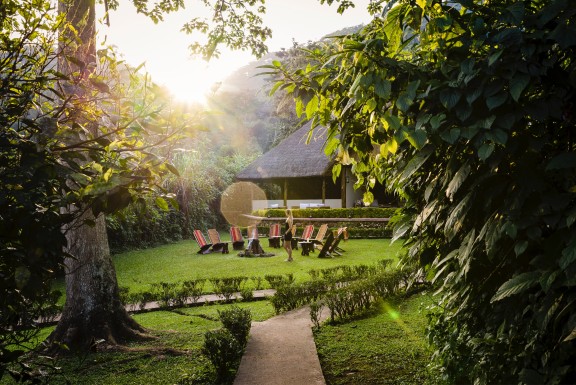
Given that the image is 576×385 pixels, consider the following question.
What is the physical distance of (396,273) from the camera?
34.5ft

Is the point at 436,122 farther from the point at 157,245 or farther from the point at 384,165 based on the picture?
the point at 157,245

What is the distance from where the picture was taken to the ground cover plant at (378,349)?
5587 millimetres

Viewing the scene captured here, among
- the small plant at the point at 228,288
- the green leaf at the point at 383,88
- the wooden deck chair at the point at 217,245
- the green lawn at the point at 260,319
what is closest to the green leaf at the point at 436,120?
the green leaf at the point at 383,88

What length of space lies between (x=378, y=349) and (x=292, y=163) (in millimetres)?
24052

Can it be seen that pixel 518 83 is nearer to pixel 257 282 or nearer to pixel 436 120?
pixel 436 120

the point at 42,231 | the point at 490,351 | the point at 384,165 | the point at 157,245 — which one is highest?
the point at 384,165

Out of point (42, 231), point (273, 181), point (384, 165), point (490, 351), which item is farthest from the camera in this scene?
point (273, 181)

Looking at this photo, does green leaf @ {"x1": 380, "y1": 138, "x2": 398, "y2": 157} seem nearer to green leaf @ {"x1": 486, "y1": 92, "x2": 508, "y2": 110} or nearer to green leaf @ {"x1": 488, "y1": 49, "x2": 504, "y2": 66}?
green leaf @ {"x1": 486, "y1": 92, "x2": 508, "y2": 110}

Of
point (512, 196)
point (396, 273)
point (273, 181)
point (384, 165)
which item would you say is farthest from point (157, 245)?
point (512, 196)

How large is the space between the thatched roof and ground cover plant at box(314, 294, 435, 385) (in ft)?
63.9

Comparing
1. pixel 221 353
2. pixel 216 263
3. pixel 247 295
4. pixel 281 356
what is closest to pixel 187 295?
pixel 247 295

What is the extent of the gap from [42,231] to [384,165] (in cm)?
258

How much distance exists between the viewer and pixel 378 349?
6.75 meters

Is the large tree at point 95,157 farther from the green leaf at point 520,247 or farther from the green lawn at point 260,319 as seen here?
the green leaf at point 520,247
